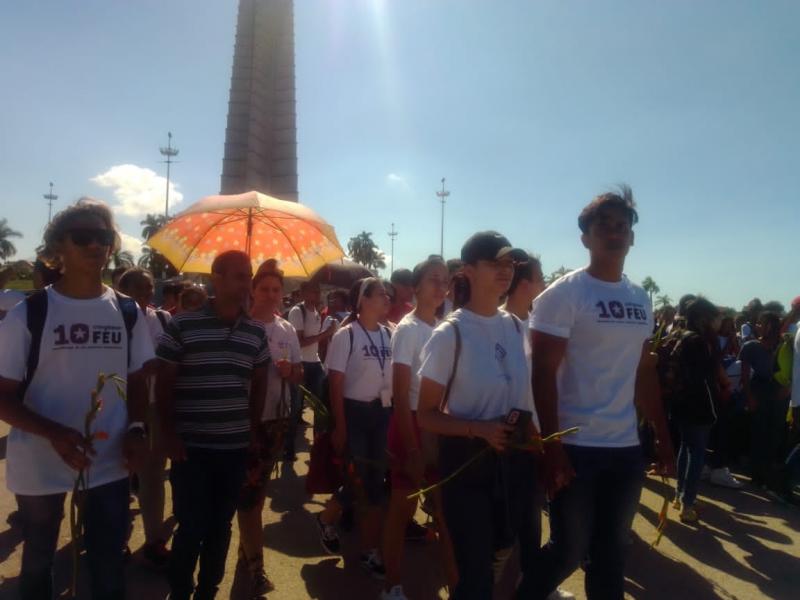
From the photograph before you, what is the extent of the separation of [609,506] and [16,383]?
255 cm

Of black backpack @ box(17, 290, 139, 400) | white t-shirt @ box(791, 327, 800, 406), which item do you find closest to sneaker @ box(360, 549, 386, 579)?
black backpack @ box(17, 290, 139, 400)

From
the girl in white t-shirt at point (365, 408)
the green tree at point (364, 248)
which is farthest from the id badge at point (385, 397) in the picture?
the green tree at point (364, 248)

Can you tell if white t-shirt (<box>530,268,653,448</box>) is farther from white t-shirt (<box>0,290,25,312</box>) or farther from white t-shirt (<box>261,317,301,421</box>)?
white t-shirt (<box>0,290,25,312</box>)

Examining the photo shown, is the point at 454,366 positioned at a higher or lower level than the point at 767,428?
higher

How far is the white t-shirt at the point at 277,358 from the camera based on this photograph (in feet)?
12.3

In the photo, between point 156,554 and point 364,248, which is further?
point 364,248

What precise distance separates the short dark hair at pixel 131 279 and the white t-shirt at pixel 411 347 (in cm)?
216

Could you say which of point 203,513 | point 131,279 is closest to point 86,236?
point 203,513

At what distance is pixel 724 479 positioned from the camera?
650cm

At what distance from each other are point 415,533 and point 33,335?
3.16 meters

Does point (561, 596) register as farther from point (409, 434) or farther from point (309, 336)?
point (309, 336)

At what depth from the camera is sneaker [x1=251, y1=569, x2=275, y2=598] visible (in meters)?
3.45

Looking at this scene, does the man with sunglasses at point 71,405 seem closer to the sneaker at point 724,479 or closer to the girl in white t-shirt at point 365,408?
the girl in white t-shirt at point 365,408

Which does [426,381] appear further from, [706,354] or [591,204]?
[706,354]
